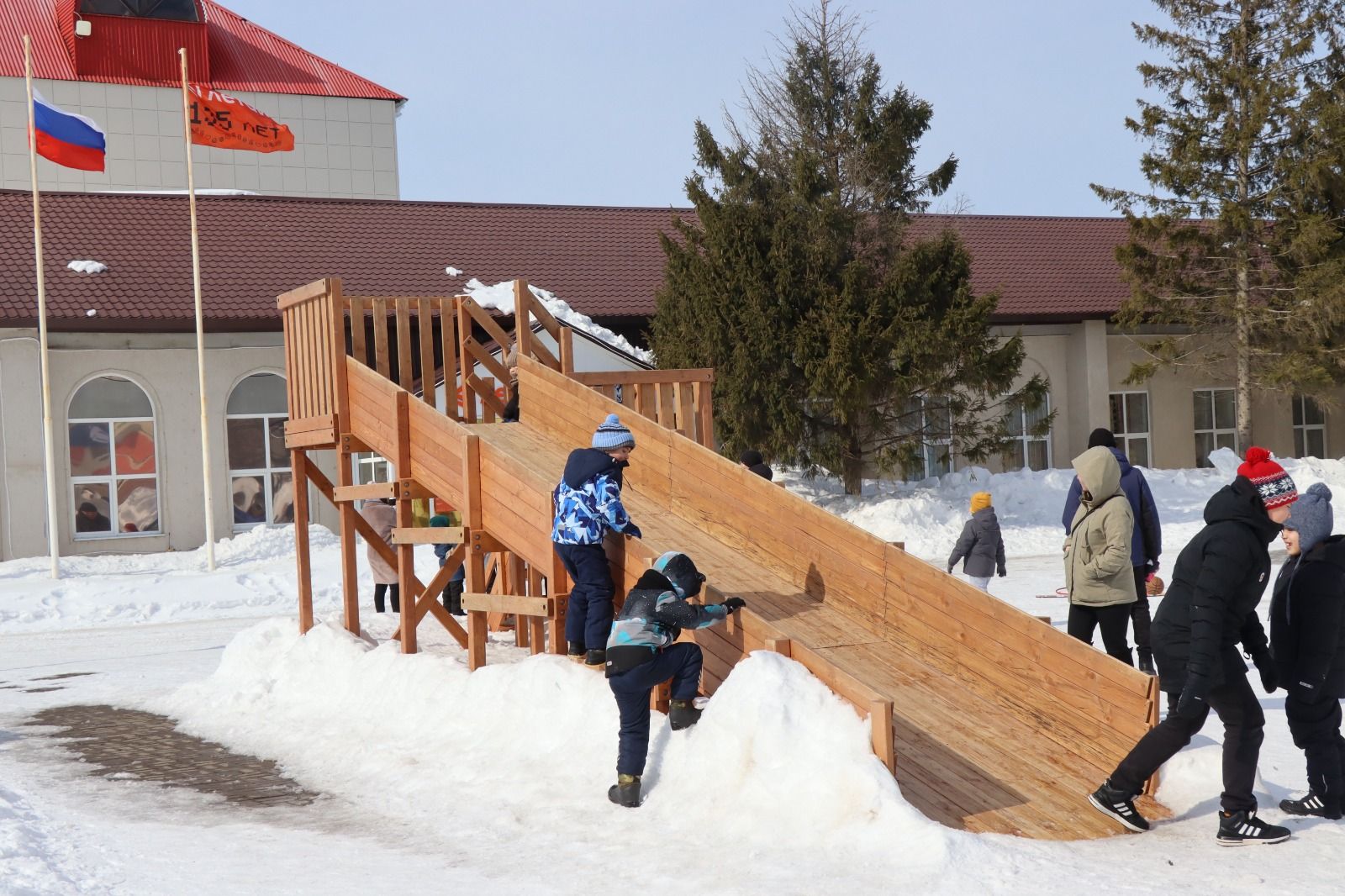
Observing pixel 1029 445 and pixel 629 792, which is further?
pixel 1029 445

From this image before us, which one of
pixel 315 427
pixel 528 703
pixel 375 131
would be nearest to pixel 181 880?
pixel 528 703

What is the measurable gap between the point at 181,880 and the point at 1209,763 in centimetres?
482

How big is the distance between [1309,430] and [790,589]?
2860cm

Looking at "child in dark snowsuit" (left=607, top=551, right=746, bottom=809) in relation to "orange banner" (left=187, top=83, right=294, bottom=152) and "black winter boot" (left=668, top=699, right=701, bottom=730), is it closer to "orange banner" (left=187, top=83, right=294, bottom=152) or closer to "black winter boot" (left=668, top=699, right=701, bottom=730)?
"black winter boot" (left=668, top=699, right=701, bottom=730)

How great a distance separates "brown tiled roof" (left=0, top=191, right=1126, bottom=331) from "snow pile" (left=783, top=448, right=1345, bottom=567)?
5027 mm

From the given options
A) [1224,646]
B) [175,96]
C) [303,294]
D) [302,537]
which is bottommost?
[1224,646]

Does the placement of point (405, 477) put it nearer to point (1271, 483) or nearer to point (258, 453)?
point (1271, 483)

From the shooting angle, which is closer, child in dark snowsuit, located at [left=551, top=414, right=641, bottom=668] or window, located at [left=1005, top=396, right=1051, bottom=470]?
child in dark snowsuit, located at [left=551, top=414, right=641, bottom=668]

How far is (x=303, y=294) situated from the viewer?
39.5ft

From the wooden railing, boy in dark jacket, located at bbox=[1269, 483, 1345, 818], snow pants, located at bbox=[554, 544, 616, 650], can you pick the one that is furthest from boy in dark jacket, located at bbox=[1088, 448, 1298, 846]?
the wooden railing

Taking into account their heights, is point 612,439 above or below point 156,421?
below

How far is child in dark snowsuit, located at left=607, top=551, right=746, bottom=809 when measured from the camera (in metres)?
6.73

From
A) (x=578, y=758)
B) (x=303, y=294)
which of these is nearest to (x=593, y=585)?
(x=578, y=758)

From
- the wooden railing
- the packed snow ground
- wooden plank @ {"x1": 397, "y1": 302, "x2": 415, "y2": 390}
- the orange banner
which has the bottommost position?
the packed snow ground
